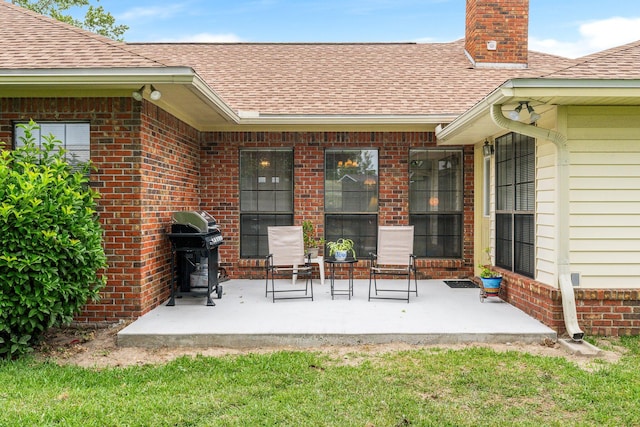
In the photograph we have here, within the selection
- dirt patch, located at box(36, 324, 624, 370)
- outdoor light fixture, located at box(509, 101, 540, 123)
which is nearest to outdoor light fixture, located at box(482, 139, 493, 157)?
outdoor light fixture, located at box(509, 101, 540, 123)

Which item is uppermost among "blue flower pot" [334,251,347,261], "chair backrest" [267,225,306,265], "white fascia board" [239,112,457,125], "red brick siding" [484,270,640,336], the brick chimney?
the brick chimney

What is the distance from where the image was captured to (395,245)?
20.3 ft

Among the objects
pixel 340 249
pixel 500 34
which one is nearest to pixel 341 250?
pixel 340 249

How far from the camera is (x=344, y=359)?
4.21 meters

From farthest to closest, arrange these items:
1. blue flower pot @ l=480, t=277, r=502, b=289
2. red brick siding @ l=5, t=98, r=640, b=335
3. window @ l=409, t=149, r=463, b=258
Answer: window @ l=409, t=149, r=463, b=258, blue flower pot @ l=480, t=277, r=502, b=289, red brick siding @ l=5, t=98, r=640, b=335

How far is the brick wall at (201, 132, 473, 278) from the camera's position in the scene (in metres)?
7.77

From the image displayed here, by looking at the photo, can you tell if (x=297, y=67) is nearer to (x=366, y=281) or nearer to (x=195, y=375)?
(x=366, y=281)

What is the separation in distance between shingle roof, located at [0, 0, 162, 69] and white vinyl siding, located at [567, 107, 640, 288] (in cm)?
426

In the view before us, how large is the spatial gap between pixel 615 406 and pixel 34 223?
463cm

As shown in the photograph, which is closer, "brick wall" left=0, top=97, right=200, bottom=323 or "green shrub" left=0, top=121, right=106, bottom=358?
"green shrub" left=0, top=121, right=106, bottom=358

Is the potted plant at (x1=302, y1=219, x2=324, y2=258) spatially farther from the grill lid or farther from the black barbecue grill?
the grill lid

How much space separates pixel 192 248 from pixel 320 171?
2.77 metres

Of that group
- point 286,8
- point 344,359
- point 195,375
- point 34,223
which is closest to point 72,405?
point 195,375

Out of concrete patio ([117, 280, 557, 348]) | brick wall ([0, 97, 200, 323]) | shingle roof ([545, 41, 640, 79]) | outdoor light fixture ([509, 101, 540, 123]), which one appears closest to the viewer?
shingle roof ([545, 41, 640, 79])
